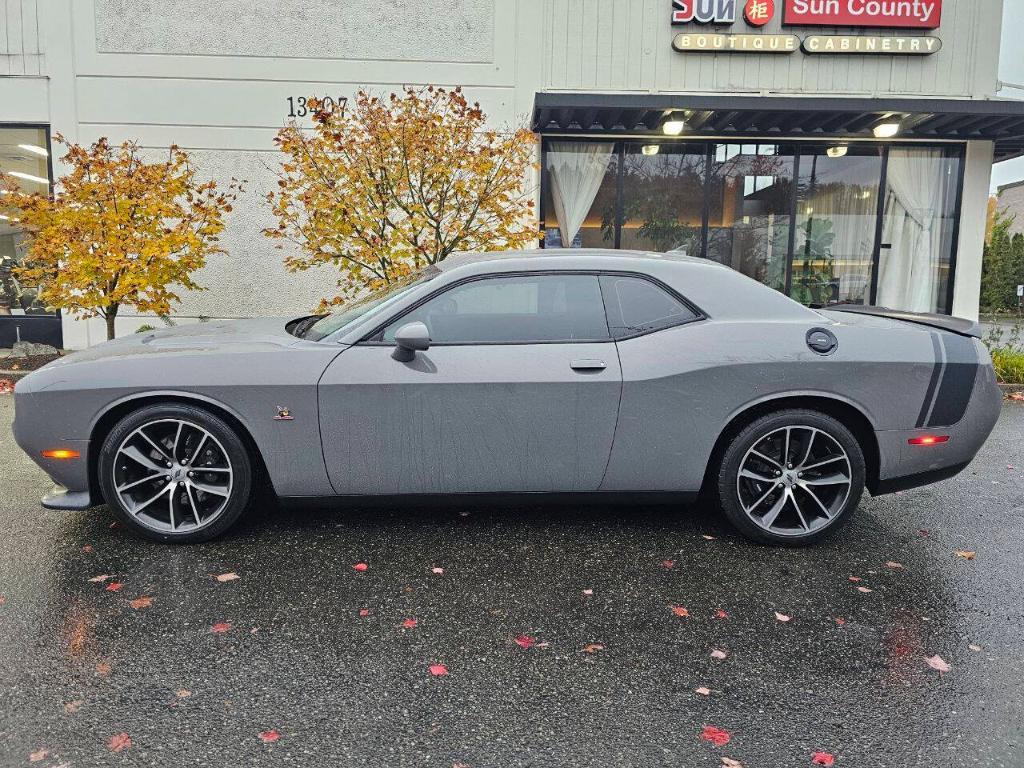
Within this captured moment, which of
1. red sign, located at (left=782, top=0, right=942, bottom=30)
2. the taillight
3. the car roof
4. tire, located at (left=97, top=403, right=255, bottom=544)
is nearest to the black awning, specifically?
Result: red sign, located at (left=782, top=0, right=942, bottom=30)

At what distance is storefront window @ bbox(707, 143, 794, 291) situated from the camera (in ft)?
38.3

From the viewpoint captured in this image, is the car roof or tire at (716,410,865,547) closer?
tire at (716,410,865,547)

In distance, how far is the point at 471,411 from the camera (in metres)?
3.77

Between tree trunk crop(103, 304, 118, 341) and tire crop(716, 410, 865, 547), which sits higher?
tree trunk crop(103, 304, 118, 341)

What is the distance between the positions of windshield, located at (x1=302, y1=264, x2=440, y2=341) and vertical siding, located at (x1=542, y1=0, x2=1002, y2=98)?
7.78 metres

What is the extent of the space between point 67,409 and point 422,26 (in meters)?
8.99

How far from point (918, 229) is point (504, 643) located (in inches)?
458

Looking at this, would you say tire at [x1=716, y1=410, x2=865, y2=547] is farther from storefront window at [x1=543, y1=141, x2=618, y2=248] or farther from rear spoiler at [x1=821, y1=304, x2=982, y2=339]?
storefront window at [x1=543, y1=141, x2=618, y2=248]

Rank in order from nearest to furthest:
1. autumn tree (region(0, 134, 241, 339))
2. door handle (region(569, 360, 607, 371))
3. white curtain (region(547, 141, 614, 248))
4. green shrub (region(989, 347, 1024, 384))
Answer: door handle (region(569, 360, 607, 371))
autumn tree (region(0, 134, 241, 339))
green shrub (region(989, 347, 1024, 384))
white curtain (region(547, 141, 614, 248))

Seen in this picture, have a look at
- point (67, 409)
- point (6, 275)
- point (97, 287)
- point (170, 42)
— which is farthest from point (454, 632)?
point (6, 275)

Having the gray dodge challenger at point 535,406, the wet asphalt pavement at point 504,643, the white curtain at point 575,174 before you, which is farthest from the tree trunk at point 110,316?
the white curtain at point 575,174

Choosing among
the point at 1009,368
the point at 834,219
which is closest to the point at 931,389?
the point at 1009,368

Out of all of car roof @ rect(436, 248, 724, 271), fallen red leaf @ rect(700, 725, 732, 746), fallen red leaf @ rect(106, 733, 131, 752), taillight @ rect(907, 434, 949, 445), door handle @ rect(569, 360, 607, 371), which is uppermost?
car roof @ rect(436, 248, 724, 271)

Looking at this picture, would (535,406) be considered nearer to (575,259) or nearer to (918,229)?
(575,259)
